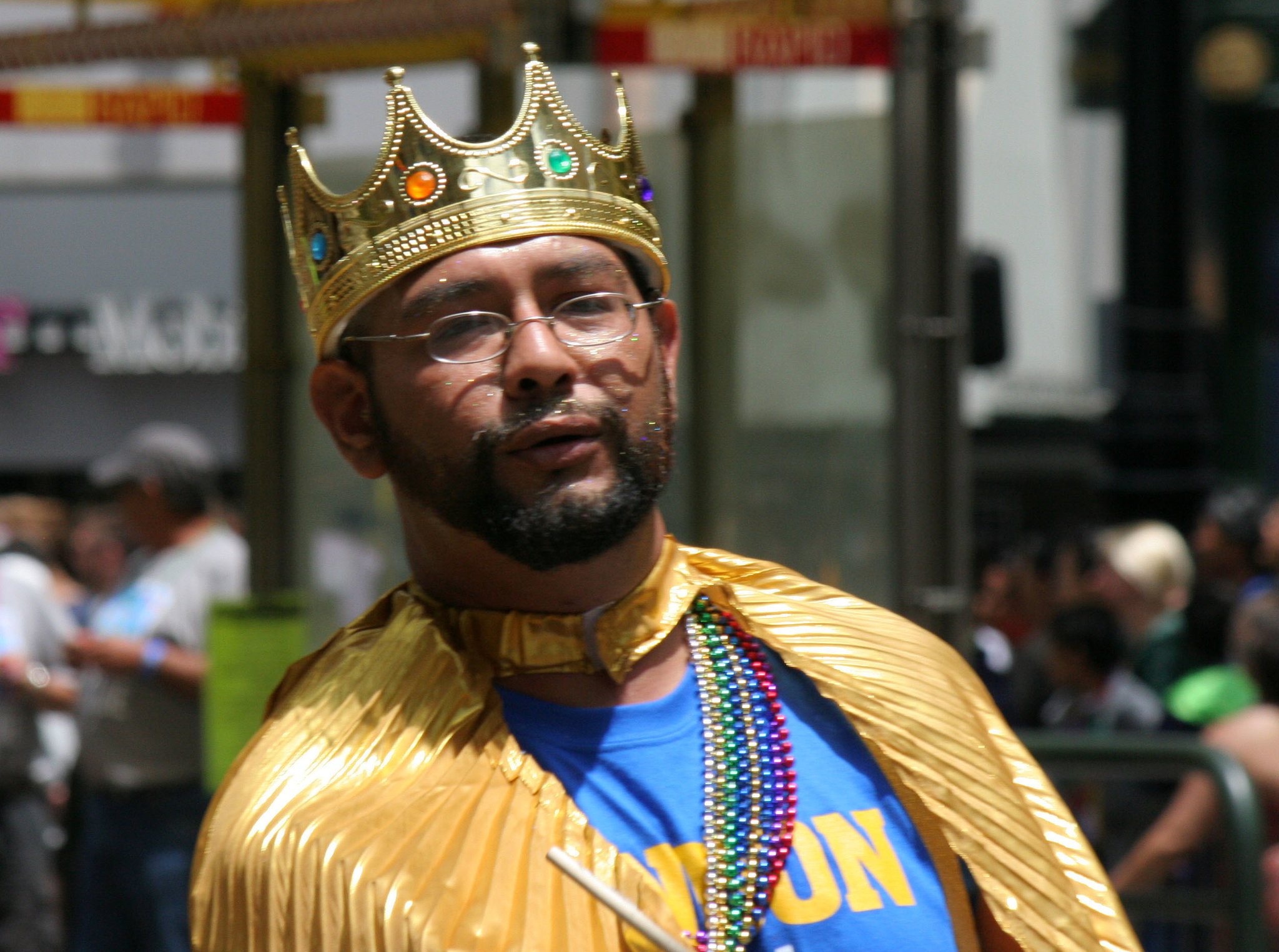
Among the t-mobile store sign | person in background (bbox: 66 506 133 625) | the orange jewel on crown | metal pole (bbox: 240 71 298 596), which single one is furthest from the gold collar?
the t-mobile store sign

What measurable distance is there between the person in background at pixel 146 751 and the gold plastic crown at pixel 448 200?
303 cm

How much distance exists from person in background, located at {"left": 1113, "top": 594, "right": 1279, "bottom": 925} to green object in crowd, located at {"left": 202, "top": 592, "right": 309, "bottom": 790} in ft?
6.77

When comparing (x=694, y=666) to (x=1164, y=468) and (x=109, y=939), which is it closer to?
(x=109, y=939)

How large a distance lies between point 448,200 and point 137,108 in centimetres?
367

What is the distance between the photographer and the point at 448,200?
1.68 metres

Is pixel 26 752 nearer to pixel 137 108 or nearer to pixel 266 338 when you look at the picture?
pixel 266 338

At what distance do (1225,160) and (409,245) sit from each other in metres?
12.2

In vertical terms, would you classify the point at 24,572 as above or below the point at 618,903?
below

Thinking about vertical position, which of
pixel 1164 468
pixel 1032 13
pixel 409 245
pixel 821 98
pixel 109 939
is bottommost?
pixel 109 939

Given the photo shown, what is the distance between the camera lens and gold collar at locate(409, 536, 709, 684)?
1.68m

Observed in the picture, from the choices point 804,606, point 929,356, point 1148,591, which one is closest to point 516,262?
point 804,606

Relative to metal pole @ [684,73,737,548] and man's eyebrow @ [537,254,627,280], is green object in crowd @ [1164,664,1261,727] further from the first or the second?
man's eyebrow @ [537,254,627,280]

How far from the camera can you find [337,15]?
396 cm

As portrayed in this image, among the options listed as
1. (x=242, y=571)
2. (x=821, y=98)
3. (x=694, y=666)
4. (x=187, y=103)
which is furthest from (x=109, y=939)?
(x=694, y=666)
